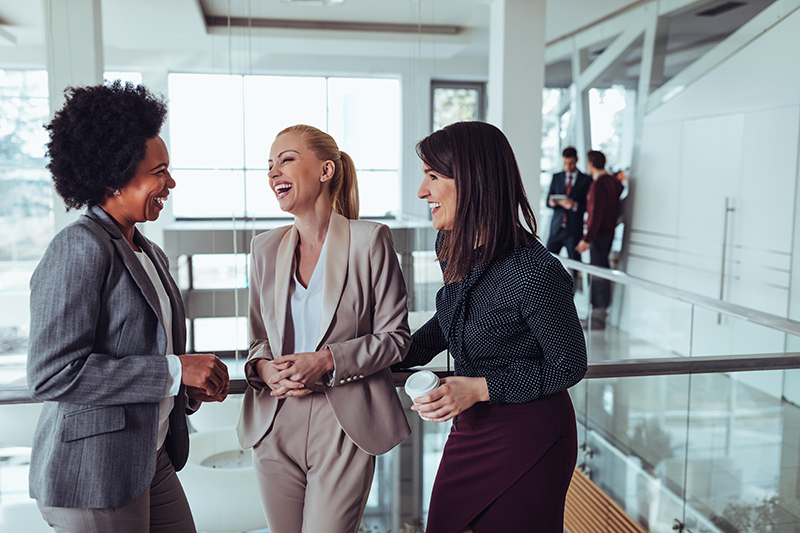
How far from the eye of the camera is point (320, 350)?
1553 mm

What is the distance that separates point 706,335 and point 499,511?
367 cm

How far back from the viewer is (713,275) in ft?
20.1

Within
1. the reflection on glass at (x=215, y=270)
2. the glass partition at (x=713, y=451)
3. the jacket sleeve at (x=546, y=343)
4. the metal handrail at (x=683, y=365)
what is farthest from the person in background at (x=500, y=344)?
the reflection on glass at (x=215, y=270)

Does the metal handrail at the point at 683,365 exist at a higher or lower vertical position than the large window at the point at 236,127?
lower

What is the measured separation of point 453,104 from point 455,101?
0.06 m

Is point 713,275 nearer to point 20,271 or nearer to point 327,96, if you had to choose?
point 327,96

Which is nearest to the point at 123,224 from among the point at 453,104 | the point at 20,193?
the point at 20,193

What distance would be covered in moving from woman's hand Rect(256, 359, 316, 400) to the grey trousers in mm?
289

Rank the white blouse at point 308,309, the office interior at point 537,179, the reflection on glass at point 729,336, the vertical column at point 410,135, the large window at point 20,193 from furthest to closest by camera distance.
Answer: the vertical column at point 410,135
the large window at point 20,193
the reflection on glass at point 729,336
the office interior at point 537,179
the white blouse at point 308,309

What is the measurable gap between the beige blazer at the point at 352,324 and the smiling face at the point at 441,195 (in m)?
0.20

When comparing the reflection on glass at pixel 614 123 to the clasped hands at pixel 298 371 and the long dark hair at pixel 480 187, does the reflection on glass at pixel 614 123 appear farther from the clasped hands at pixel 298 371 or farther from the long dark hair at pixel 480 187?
the clasped hands at pixel 298 371

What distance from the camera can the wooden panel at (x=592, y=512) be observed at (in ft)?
13.8

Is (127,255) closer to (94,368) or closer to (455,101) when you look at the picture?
(94,368)

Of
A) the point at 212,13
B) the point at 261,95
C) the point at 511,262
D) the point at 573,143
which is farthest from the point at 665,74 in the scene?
the point at 511,262
